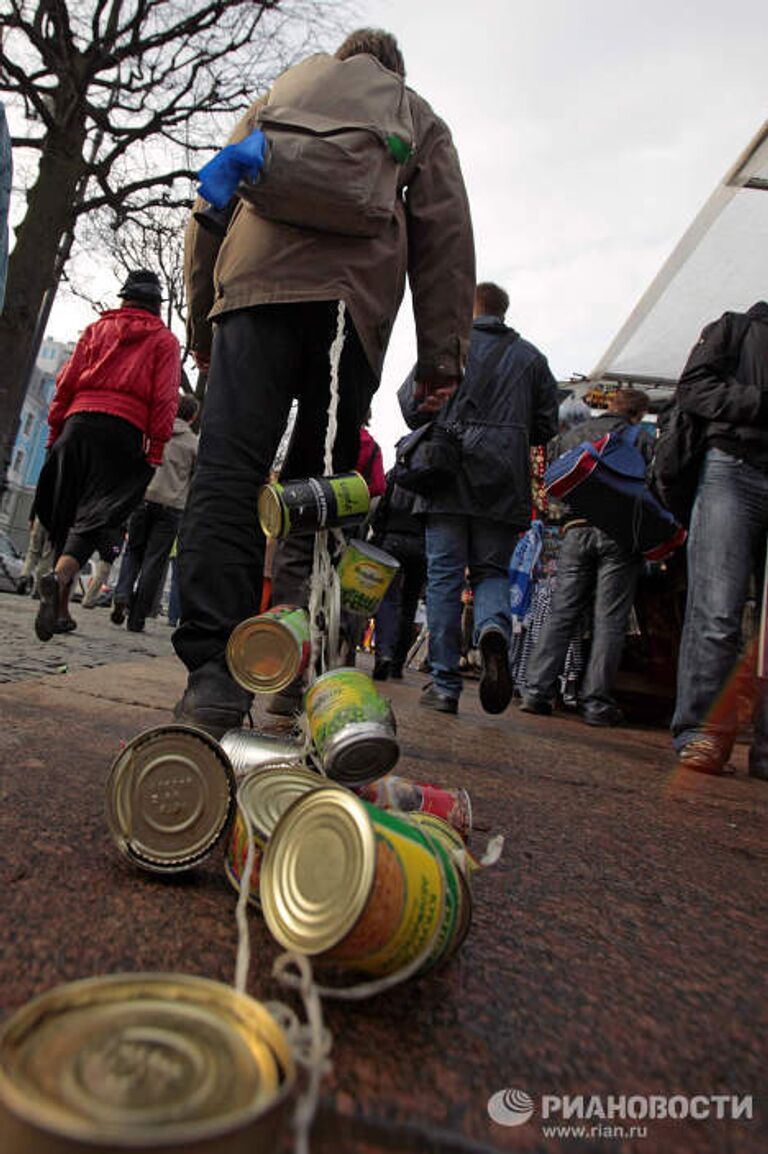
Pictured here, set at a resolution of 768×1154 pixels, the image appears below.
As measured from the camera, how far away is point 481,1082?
0.69m

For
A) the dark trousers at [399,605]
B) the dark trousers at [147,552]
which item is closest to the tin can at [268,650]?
the dark trousers at [399,605]

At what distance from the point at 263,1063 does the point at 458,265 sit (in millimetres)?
2069

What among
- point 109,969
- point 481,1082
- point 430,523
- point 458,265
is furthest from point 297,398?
point 430,523

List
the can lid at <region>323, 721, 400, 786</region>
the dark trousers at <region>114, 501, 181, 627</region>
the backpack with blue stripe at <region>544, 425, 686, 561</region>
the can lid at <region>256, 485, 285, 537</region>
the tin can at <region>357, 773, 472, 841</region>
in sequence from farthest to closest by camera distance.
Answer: the dark trousers at <region>114, 501, 181, 627</region> → the backpack with blue stripe at <region>544, 425, 686, 561</region> → the can lid at <region>256, 485, 285, 537</region> → the tin can at <region>357, 773, 472, 841</region> → the can lid at <region>323, 721, 400, 786</region>

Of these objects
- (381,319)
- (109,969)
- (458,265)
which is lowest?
(109,969)

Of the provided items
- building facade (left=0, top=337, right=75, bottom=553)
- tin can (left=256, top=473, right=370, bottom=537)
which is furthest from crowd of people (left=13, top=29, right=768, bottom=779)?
building facade (left=0, top=337, right=75, bottom=553)

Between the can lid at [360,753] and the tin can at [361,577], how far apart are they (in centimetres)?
50

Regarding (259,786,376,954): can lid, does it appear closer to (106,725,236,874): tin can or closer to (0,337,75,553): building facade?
(106,725,236,874): tin can

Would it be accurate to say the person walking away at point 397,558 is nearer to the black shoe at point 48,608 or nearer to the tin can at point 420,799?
the black shoe at point 48,608

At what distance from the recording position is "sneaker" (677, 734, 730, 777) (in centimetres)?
309

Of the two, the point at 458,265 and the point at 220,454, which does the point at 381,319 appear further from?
the point at 220,454

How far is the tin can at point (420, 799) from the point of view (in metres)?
1.22

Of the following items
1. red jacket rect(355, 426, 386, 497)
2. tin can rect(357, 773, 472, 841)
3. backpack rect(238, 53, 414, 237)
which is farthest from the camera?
red jacket rect(355, 426, 386, 497)

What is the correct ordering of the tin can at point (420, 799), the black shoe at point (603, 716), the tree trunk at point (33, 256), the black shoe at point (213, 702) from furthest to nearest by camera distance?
the tree trunk at point (33, 256) → the black shoe at point (603, 716) → the black shoe at point (213, 702) → the tin can at point (420, 799)
